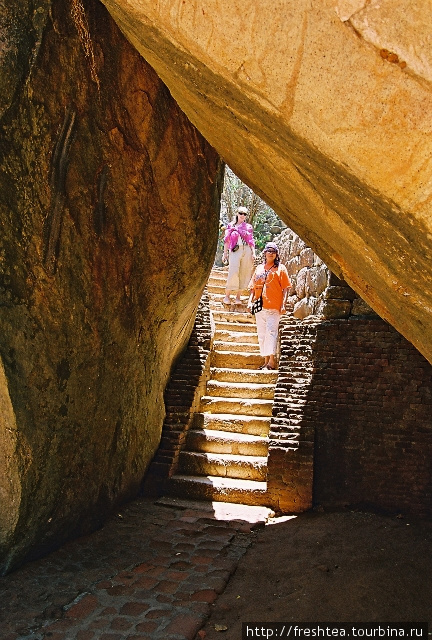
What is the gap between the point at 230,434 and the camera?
6.40 m

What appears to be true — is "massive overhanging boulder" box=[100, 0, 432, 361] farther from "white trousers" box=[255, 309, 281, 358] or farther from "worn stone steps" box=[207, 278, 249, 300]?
"worn stone steps" box=[207, 278, 249, 300]

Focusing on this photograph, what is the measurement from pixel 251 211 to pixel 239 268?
7890mm

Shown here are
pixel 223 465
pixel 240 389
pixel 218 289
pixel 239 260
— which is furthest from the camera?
pixel 218 289

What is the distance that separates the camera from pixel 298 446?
5453 mm

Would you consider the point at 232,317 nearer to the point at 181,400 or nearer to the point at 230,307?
the point at 230,307

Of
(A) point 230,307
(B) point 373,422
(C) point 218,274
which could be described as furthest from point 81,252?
(C) point 218,274

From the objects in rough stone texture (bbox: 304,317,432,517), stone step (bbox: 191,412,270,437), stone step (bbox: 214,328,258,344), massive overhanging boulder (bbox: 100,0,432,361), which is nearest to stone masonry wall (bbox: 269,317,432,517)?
rough stone texture (bbox: 304,317,432,517)

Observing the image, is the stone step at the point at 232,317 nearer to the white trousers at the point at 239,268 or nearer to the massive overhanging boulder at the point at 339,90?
the white trousers at the point at 239,268

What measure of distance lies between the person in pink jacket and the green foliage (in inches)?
288

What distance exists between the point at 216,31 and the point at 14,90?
185cm

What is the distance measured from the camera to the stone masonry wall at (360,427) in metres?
5.20

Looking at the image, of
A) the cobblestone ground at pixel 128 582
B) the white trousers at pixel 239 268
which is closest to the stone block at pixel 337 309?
the cobblestone ground at pixel 128 582

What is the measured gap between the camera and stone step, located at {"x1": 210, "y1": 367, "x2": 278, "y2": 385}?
721 centimetres

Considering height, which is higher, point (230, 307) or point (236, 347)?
point (230, 307)
